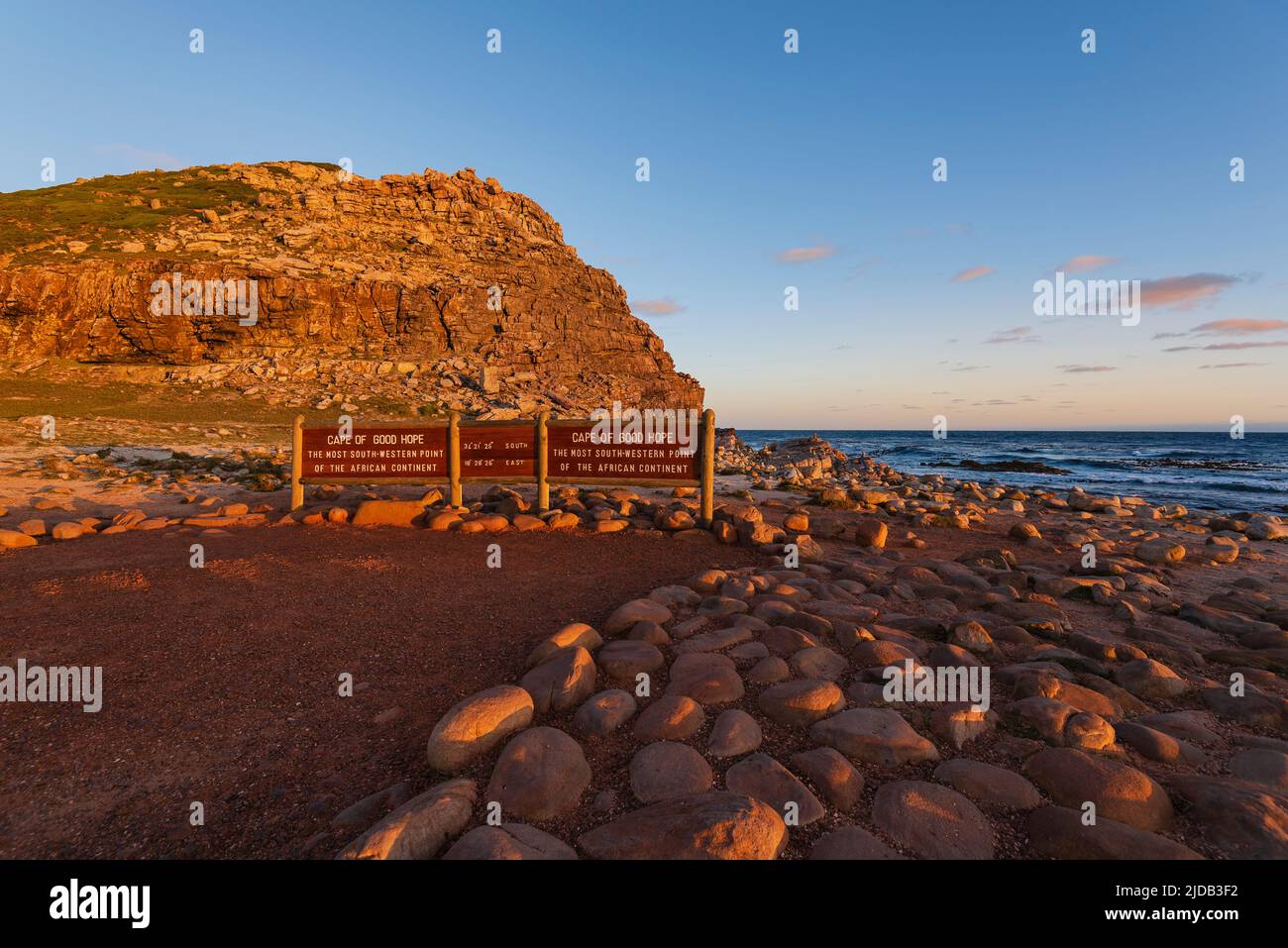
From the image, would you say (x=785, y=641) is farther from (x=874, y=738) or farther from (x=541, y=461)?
(x=541, y=461)

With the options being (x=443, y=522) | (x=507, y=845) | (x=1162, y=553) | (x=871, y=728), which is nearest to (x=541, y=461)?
(x=443, y=522)

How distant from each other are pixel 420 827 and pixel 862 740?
2.51 m

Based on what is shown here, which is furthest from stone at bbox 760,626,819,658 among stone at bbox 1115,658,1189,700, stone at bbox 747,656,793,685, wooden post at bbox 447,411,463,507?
wooden post at bbox 447,411,463,507

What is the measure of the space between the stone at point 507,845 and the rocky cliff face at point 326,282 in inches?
1435

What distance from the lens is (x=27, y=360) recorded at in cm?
3562

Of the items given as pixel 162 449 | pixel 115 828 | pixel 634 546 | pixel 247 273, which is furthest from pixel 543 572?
pixel 247 273

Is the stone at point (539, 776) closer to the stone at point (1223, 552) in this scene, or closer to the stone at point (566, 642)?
the stone at point (566, 642)

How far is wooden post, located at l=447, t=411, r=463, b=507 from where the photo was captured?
34.9 feet

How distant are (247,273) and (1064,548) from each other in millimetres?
51938

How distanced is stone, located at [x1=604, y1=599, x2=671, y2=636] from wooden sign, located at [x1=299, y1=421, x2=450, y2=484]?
22.8ft

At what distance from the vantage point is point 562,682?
3.76 m

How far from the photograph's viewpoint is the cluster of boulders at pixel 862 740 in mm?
2504
